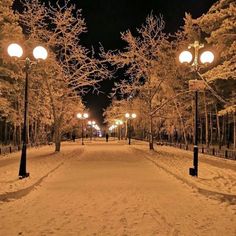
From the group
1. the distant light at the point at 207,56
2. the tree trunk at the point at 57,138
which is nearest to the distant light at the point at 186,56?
the distant light at the point at 207,56

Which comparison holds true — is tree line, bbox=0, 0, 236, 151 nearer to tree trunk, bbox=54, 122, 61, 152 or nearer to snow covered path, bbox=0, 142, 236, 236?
tree trunk, bbox=54, 122, 61, 152

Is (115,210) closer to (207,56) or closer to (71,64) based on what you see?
(207,56)

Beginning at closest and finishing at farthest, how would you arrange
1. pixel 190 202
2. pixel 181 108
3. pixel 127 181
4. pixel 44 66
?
pixel 190 202, pixel 127 181, pixel 44 66, pixel 181 108

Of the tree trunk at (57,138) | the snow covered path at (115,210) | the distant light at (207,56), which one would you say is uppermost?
the distant light at (207,56)

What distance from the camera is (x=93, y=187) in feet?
43.3

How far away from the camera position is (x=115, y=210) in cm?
952

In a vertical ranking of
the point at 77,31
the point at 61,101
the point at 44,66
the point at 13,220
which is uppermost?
the point at 77,31

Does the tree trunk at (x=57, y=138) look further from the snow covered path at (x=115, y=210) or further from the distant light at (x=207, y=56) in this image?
the distant light at (x=207, y=56)

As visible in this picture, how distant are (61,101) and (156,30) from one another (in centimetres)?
1083

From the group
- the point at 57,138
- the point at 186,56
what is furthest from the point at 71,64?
the point at 186,56

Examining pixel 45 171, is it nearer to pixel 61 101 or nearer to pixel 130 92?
pixel 61 101

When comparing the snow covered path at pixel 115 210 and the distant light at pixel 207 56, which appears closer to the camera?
the snow covered path at pixel 115 210

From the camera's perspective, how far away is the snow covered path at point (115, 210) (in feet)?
25.3

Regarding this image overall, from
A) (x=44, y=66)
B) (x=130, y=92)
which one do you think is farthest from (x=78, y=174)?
(x=130, y=92)
